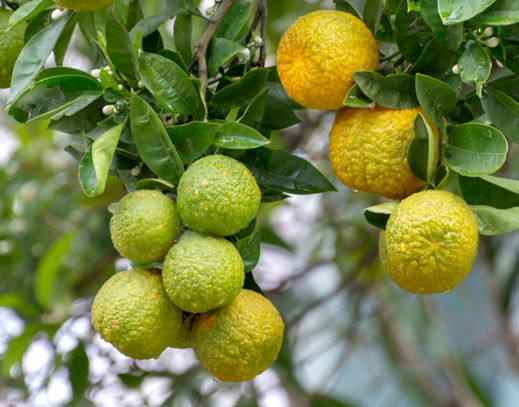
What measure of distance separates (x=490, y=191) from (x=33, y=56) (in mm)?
700

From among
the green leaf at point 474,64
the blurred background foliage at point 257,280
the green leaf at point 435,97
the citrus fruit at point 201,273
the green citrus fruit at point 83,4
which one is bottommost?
the blurred background foliage at point 257,280

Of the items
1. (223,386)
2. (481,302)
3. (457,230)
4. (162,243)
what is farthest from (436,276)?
(481,302)

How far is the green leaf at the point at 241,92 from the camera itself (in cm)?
89

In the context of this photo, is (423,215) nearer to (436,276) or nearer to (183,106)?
(436,276)

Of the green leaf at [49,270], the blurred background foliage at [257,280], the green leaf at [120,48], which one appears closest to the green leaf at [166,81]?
the green leaf at [120,48]

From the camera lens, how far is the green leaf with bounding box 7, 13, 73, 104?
34.6 inches

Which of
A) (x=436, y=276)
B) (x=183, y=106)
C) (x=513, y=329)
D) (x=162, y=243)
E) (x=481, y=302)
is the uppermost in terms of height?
(x=183, y=106)

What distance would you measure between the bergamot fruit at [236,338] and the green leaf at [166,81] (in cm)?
28

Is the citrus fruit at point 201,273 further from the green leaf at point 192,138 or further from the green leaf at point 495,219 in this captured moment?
the green leaf at point 495,219

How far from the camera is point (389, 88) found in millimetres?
845

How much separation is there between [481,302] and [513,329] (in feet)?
3.29

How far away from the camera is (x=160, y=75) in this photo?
0.83 m

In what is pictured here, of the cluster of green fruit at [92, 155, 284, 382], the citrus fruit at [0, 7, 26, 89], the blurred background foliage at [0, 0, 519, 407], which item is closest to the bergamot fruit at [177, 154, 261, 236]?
the cluster of green fruit at [92, 155, 284, 382]

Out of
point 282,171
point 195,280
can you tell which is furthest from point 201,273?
point 282,171
